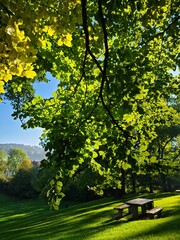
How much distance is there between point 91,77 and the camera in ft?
16.5

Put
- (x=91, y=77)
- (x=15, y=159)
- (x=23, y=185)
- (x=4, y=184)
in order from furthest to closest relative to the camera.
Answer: (x=15, y=159)
(x=4, y=184)
(x=23, y=185)
(x=91, y=77)

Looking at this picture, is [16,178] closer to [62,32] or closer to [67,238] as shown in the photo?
[67,238]

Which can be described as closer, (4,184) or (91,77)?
(91,77)

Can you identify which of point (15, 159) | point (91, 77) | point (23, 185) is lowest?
point (91, 77)

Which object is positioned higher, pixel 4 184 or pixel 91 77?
pixel 4 184

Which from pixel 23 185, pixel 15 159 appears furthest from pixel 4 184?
pixel 15 159

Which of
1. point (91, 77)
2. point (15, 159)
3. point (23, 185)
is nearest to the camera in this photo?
point (91, 77)

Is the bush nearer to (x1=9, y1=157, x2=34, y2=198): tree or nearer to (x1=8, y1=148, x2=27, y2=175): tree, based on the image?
(x1=9, y1=157, x2=34, y2=198): tree

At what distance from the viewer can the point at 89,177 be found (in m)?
42.7

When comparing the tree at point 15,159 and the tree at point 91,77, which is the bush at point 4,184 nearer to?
the tree at point 15,159

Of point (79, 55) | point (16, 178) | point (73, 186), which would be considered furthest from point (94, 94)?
point (16, 178)

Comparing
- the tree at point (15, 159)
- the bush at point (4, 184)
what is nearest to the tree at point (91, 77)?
the bush at point (4, 184)

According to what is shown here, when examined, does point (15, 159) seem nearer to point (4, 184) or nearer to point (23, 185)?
point (4, 184)

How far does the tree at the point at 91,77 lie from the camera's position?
11.2 ft
